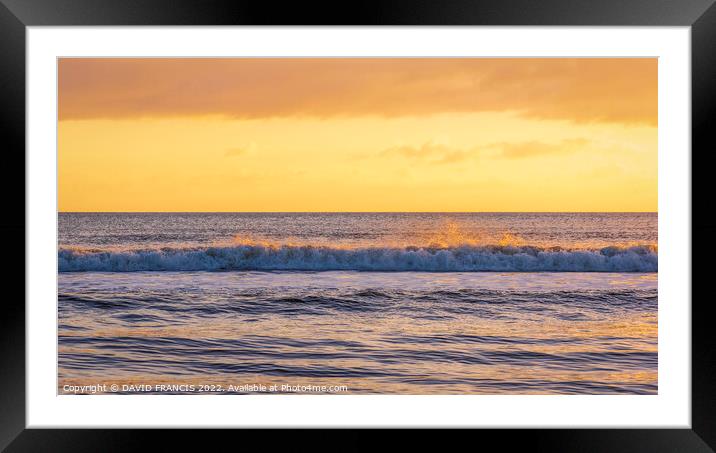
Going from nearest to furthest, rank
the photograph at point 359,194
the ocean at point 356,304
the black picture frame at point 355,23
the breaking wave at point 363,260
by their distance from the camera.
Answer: the black picture frame at point 355,23
the ocean at point 356,304
the photograph at point 359,194
the breaking wave at point 363,260

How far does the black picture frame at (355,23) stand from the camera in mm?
2102

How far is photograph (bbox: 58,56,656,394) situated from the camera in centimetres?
798

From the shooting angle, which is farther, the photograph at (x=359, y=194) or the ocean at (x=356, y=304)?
the photograph at (x=359, y=194)

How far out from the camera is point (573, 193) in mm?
17719

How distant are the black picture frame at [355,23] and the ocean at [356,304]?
1.62 metres

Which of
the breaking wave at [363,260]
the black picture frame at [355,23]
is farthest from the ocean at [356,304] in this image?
the black picture frame at [355,23]

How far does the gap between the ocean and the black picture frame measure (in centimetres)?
162

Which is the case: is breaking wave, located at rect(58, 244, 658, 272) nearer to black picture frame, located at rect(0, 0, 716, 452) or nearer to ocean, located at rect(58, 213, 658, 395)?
ocean, located at rect(58, 213, 658, 395)

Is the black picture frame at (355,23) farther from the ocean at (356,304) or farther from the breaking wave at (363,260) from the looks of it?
the breaking wave at (363,260)

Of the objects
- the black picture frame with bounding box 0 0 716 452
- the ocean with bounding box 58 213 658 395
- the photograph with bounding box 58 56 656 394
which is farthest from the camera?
the photograph with bounding box 58 56 656 394

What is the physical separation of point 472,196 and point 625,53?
49.9 feet

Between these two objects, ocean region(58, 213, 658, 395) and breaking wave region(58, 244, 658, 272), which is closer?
ocean region(58, 213, 658, 395)

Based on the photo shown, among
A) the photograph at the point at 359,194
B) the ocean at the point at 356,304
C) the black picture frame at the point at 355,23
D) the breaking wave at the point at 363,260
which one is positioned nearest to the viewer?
the black picture frame at the point at 355,23

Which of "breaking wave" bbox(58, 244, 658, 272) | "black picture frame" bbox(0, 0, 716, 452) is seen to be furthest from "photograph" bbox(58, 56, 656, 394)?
"black picture frame" bbox(0, 0, 716, 452)
